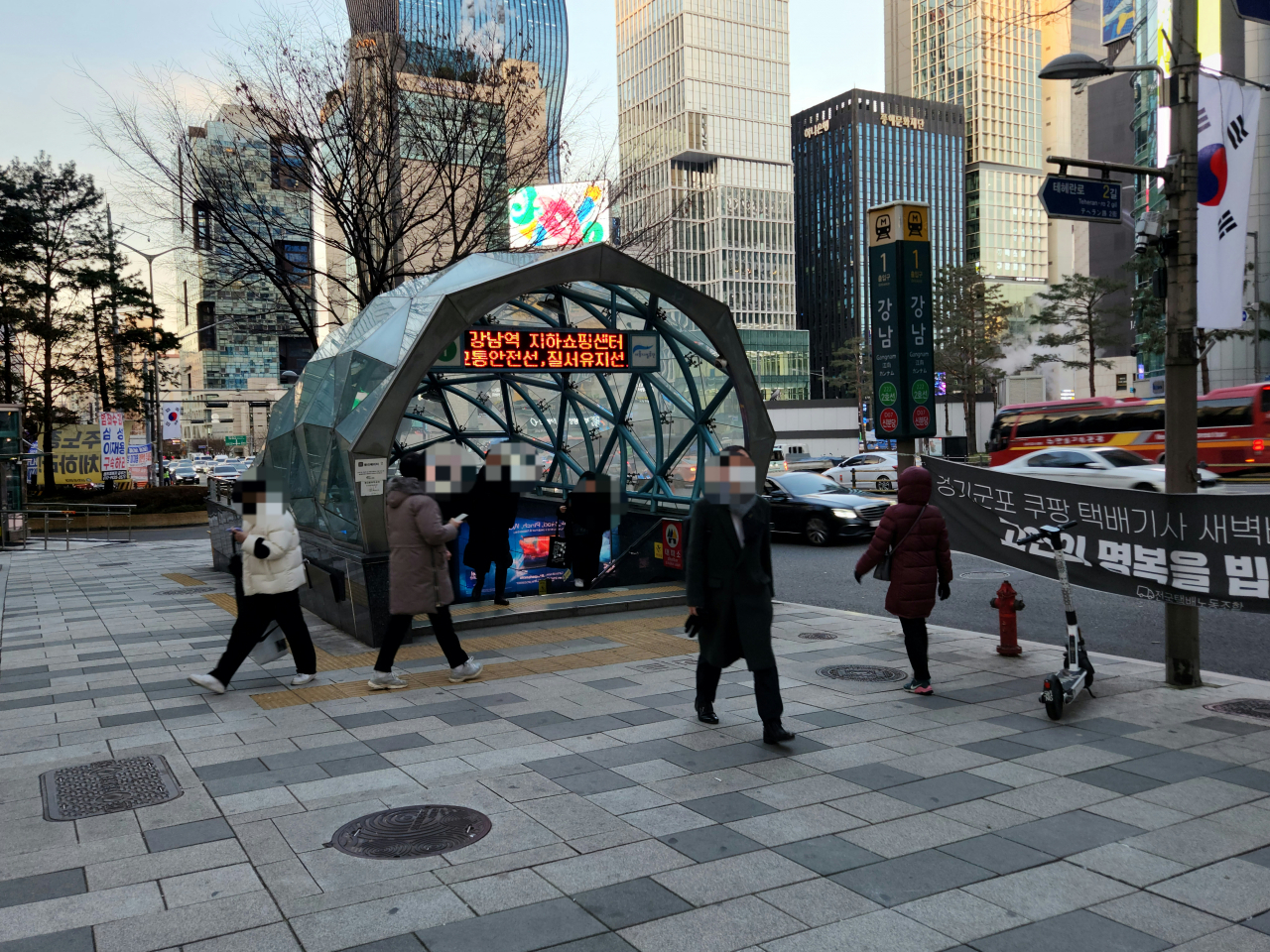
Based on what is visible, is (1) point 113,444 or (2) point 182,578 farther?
(1) point 113,444

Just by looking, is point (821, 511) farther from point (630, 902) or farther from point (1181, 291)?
point (630, 902)

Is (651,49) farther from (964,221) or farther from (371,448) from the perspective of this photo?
(371,448)

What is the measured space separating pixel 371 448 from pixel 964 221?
149039 millimetres

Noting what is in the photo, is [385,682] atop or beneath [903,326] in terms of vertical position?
beneath

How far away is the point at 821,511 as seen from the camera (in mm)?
19703

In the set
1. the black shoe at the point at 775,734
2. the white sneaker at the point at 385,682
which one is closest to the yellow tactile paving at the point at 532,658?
the white sneaker at the point at 385,682

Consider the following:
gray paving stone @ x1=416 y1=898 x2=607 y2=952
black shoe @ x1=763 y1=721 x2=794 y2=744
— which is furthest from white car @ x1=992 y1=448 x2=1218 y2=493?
gray paving stone @ x1=416 y1=898 x2=607 y2=952

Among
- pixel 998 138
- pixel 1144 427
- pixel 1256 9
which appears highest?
pixel 998 138

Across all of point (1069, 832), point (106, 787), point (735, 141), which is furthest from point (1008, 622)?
point (735, 141)

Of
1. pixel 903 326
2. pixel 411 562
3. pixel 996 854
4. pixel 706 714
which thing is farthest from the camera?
pixel 903 326

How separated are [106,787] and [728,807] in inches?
137

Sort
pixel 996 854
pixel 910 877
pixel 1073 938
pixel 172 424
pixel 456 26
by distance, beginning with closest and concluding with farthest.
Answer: pixel 1073 938, pixel 910 877, pixel 996 854, pixel 456 26, pixel 172 424

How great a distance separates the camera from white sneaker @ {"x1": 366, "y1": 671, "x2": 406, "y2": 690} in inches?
303

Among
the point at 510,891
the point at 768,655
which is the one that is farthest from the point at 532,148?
the point at 510,891
